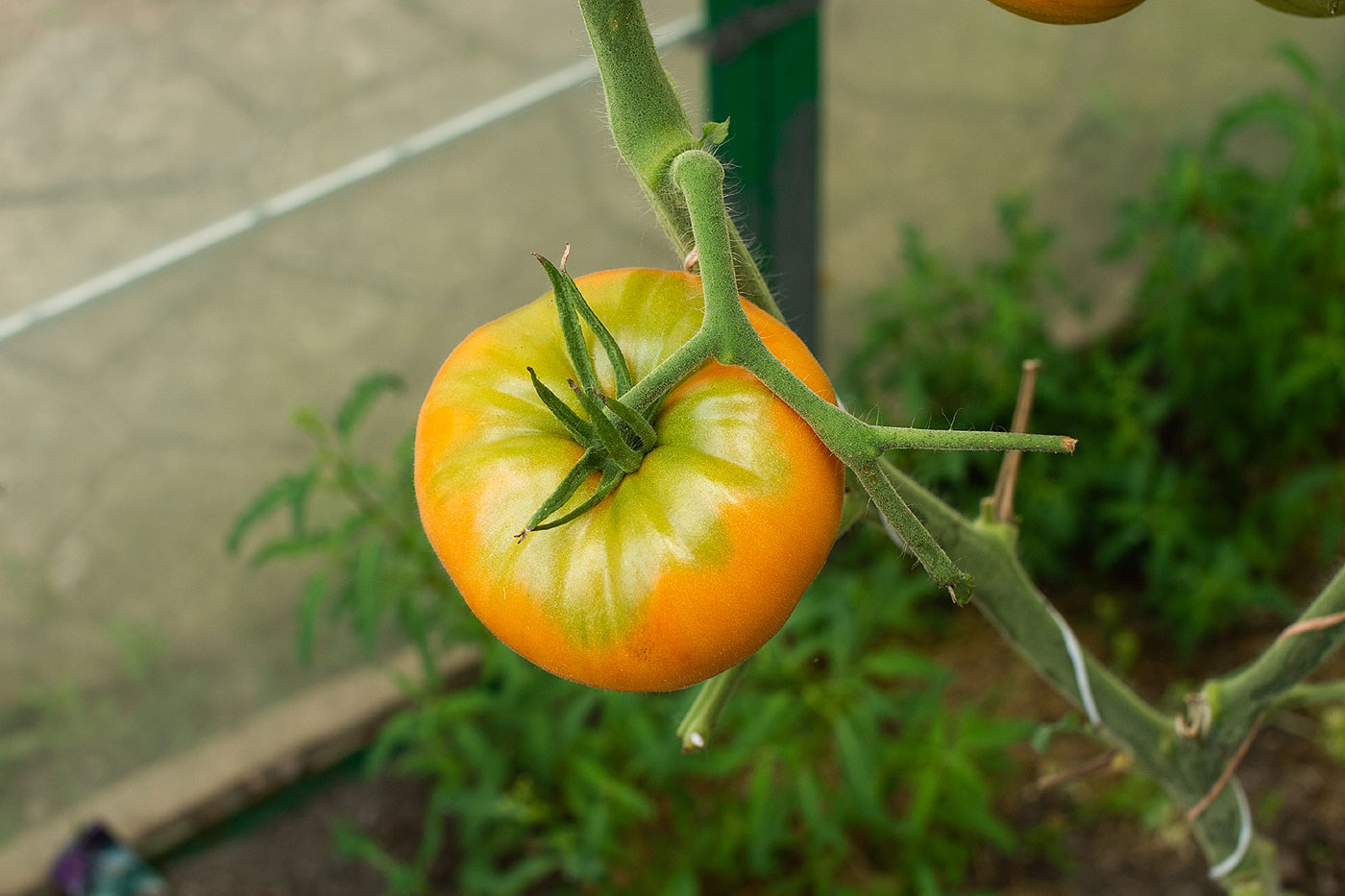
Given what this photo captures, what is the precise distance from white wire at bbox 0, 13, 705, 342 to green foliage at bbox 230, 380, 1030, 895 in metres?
0.40

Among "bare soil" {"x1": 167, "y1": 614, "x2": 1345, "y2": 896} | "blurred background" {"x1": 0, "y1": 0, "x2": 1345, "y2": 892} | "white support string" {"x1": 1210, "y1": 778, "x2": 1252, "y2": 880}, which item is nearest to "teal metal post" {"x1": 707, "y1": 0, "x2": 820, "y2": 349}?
"blurred background" {"x1": 0, "y1": 0, "x2": 1345, "y2": 892}

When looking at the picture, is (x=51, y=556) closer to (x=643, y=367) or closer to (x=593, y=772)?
(x=593, y=772)

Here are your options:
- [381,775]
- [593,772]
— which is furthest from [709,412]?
[381,775]

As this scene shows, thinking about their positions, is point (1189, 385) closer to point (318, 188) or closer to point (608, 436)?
point (318, 188)

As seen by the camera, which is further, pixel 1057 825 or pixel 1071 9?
pixel 1057 825

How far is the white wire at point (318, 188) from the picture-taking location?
1.53 metres

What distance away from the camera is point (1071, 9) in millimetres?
403

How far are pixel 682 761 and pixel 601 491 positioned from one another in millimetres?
1143

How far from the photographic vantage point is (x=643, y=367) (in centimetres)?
43

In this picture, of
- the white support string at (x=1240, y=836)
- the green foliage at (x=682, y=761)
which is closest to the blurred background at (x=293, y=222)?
the green foliage at (x=682, y=761)

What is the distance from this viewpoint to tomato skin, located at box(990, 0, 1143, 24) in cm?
40

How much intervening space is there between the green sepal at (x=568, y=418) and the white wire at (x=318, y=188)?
1.21 meters

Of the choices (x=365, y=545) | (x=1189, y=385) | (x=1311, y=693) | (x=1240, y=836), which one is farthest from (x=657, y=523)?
(x=1189, y=385)

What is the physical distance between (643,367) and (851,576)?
1.30m
